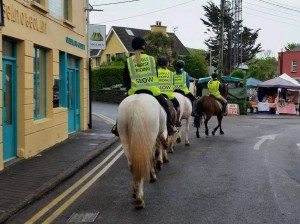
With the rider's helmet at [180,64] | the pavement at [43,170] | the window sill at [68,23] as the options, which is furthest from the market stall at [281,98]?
the rider's helmet at [180,64]

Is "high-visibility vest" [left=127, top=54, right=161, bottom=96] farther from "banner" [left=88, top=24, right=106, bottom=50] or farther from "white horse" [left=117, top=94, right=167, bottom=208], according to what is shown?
"banner" [left=88, top=24, right=106, bottom=50]

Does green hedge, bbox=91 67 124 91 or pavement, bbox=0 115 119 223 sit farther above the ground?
green hedge, bbox=91 67 124 91

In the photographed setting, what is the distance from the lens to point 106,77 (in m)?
43.9

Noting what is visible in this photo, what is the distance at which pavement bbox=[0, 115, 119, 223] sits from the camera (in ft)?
25.1

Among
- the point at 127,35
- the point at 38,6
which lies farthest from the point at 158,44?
the point at 38,6

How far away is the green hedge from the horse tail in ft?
119

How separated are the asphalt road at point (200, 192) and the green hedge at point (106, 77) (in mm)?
30864

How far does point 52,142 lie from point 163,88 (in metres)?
4.26

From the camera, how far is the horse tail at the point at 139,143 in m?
6.91

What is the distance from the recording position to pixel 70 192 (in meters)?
8.31

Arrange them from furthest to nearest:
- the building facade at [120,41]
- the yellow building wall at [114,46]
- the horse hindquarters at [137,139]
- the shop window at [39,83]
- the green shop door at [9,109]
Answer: the yellow building wall at [114,46]
the building facade at [120,41]
the shop window at [39,83]
the green shop door at [9,109]
the horse hindquarters at [137,139]

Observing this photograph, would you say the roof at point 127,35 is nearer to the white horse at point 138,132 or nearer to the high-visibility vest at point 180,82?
the high-visibility vest at point 180,82

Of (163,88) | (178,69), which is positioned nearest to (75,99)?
(178,69)

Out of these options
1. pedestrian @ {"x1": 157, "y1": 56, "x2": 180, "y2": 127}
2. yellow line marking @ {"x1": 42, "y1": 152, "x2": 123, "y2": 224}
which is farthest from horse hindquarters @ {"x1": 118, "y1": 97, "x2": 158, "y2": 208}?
pedestrian @ {"x1": 157, "y1": 56, "x2": 180, "y2": 127}
